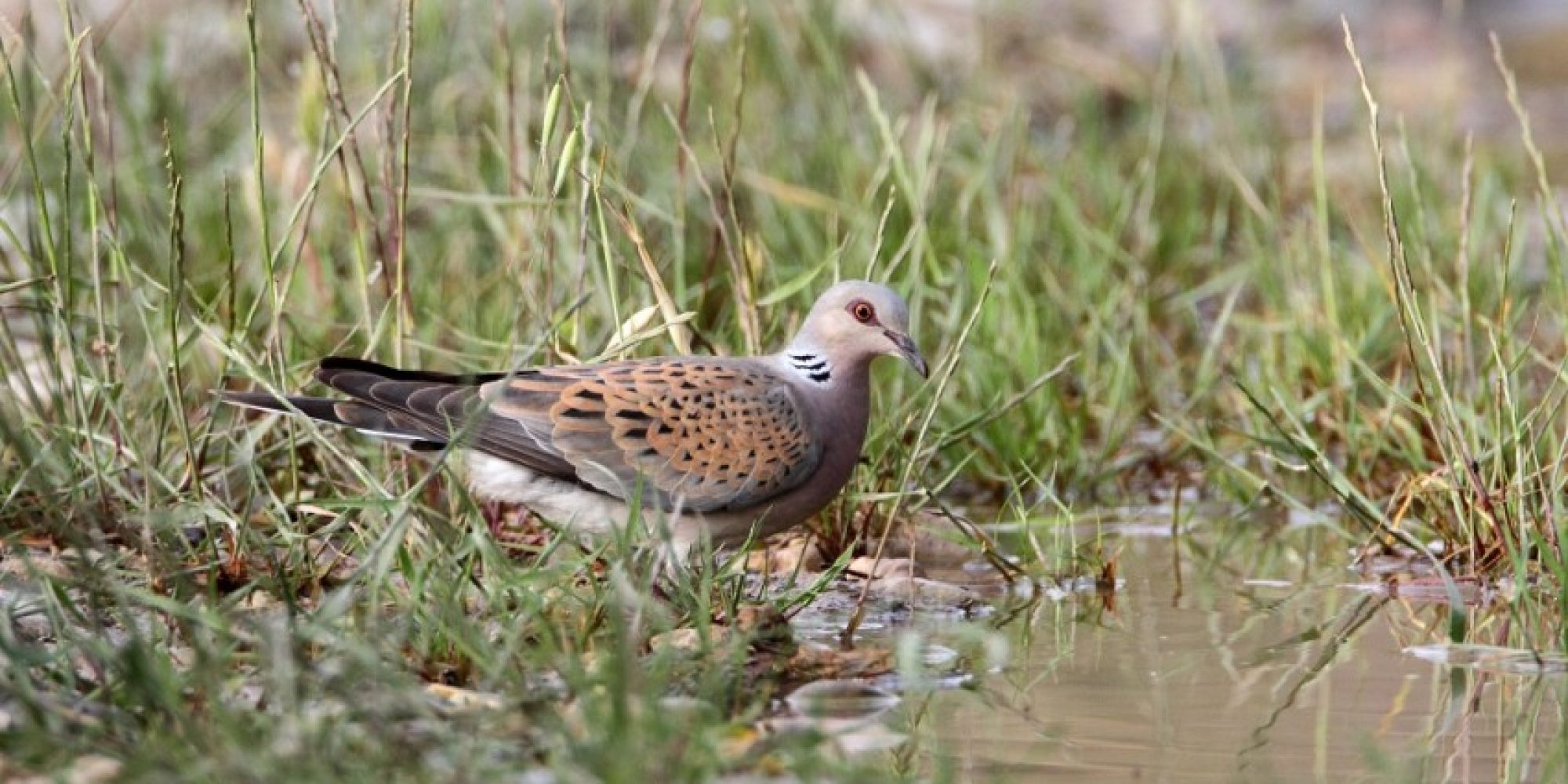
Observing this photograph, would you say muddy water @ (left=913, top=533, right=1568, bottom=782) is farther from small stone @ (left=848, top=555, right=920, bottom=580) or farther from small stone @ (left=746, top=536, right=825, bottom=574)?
small stone @ (left=746, top=536, right=825, bottom=574)

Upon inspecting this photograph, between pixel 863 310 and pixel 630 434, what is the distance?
569mm

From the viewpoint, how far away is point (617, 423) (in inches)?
188

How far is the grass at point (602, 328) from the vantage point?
137 inches

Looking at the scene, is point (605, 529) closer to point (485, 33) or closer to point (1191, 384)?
point (1191, 384)

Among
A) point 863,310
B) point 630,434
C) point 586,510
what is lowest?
point 586,510

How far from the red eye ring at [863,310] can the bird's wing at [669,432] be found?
0.82 ft

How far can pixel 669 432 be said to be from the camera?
479cm

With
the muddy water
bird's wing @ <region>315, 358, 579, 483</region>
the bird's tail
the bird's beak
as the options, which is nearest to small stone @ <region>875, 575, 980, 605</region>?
the muddy water

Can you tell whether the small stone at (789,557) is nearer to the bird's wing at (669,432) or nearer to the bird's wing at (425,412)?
the bird's wing at (669,432)

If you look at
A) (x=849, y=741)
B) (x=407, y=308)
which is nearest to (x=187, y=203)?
(x=407, y=308)

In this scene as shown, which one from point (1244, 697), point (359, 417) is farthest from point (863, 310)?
point (1244, 697)

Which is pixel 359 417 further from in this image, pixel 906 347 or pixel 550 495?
pixel 906 347

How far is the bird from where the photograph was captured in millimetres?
4719

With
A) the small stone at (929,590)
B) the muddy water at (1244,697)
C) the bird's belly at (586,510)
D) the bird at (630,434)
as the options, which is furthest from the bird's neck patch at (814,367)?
the muddy water at (1244,697)
